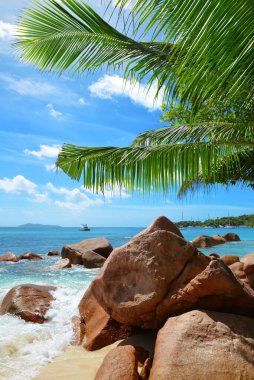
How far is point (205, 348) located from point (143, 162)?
2338 millimetres

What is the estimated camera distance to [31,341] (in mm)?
5855

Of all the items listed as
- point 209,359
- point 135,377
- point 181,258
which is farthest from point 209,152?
point 135,377

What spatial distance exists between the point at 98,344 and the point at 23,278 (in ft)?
31.1

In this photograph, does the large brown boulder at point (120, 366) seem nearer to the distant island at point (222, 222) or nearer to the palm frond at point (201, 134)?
the palm frond at point (201, 134)

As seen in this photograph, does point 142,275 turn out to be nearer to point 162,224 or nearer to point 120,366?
point 120,366

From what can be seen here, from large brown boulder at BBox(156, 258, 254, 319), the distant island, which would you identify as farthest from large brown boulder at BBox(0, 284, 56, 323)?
the distant island

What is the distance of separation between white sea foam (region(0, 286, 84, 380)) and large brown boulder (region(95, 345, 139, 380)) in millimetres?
1051

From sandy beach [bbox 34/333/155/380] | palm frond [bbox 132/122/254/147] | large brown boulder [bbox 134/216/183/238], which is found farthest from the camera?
large brown boulder [bbox 134/216/183/238]

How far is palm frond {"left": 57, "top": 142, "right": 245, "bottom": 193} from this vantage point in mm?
4906

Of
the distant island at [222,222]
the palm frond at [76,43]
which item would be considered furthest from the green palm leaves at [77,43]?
the distant island at [222,222]

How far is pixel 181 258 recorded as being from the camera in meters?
4.97

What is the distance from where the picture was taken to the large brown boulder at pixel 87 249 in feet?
59.7

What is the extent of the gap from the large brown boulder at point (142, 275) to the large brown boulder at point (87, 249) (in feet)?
42.7

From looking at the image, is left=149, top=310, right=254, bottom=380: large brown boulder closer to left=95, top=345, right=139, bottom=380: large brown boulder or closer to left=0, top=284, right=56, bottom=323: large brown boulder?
left=95, top=345, right=139, bottom=380: large brown boulder
